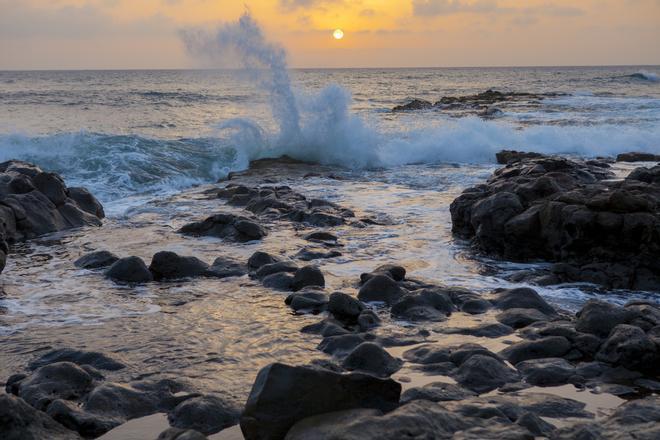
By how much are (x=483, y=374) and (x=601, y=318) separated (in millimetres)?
1429

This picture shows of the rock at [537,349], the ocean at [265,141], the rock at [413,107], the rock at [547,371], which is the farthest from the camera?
the rock at [413,107]

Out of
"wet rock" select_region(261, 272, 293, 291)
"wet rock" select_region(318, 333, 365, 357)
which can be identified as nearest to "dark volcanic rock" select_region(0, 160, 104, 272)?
"wet rock" select_region(261, 272, 293, 291)

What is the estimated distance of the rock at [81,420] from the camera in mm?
4047

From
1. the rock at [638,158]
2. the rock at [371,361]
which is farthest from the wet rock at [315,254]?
the rock at [638,158]

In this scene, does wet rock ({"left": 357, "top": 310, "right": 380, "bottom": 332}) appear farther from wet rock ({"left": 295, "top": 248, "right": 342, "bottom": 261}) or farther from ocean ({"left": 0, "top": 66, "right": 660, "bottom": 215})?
ocean ({"left": 0, "top": 66, "right": 660, "bottom": 215})

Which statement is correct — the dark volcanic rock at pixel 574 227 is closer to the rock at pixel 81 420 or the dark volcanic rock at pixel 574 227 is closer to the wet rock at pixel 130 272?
the wet rock at pixel 130 272

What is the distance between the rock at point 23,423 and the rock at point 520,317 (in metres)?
3.75

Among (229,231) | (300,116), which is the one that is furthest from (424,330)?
(300,116)

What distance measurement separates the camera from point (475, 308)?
6.51 m

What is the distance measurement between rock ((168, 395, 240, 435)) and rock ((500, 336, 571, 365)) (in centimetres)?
221

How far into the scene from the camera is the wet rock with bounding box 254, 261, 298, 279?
25.3ft

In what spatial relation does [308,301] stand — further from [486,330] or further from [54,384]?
[54,384]

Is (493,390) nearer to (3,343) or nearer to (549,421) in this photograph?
(549,421)

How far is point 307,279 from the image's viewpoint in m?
7.27
